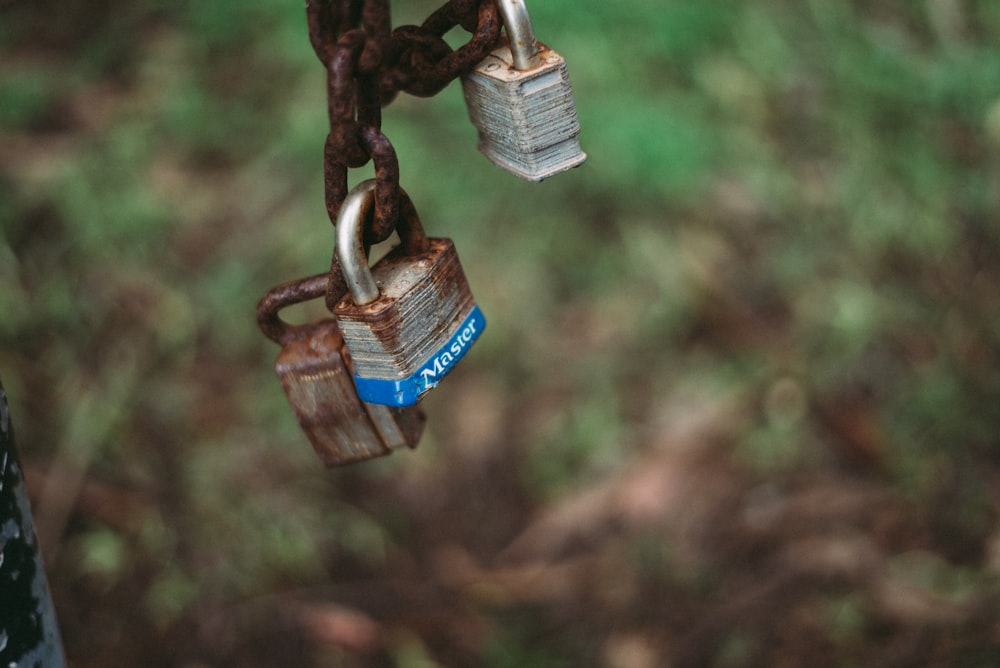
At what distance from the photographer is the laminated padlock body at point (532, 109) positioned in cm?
76

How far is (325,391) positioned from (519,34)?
343 mm

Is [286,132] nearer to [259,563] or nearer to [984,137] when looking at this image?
[259,563]

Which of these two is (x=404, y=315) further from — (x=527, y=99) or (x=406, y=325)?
(x=527, y=99)

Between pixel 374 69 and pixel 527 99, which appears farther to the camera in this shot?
pixel 527 99

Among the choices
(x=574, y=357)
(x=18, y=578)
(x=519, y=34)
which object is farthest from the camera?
(x=574, y=357)

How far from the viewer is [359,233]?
2.32 feet

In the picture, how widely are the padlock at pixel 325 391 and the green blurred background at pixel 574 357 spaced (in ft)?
3.54

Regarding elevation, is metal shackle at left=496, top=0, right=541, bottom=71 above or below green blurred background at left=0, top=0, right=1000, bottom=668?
above

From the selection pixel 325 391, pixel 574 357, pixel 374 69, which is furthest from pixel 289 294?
pixel 574 357

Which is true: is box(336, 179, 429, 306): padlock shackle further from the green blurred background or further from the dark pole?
the green blurred background

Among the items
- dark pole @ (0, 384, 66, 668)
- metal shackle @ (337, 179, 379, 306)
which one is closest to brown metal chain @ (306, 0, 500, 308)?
metal shackle @ (337, 179, 379, 306)

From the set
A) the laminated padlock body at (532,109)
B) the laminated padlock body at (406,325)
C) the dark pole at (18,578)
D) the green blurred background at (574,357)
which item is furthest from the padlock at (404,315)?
the green blurred background at (574,357)

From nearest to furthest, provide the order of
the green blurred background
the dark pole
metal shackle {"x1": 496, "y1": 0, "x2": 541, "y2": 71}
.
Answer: the dark pole, metal shackle {"x1": 496, "y1": 0, "x2": 541, "y2": 71}, the green blurred background

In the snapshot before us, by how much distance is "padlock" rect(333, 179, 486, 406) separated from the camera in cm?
75
